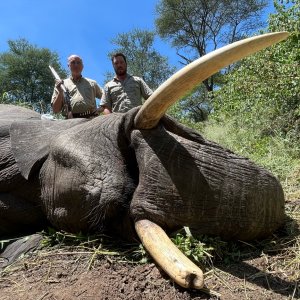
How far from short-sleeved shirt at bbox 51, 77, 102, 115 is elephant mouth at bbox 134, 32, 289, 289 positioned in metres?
3.85

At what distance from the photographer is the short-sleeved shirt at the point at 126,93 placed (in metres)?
6.82

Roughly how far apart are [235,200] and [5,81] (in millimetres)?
32273

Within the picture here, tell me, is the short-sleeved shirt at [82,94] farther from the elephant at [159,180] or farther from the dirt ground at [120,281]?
the dirt ground at [120,281]

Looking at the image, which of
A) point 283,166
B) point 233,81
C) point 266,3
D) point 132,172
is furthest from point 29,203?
point 266,3

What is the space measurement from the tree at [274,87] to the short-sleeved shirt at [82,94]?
357 centimetres

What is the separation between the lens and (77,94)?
704 cm

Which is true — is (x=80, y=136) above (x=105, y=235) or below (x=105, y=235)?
above

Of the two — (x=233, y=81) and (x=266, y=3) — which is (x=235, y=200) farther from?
(x=266, y=3)

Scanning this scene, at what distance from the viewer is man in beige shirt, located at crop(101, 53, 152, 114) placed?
682cm

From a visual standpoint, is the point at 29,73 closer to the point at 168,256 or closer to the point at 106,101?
the point at 106,101

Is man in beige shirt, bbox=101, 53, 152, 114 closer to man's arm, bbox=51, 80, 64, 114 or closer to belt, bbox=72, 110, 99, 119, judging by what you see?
belt, bbox=72, 110, 99, 119

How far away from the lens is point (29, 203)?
3980mm

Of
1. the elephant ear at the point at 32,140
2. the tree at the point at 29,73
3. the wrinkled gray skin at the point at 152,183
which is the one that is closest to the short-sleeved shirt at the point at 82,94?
the elephant ear at the point at 32,140

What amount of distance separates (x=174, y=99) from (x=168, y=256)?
97 cm
